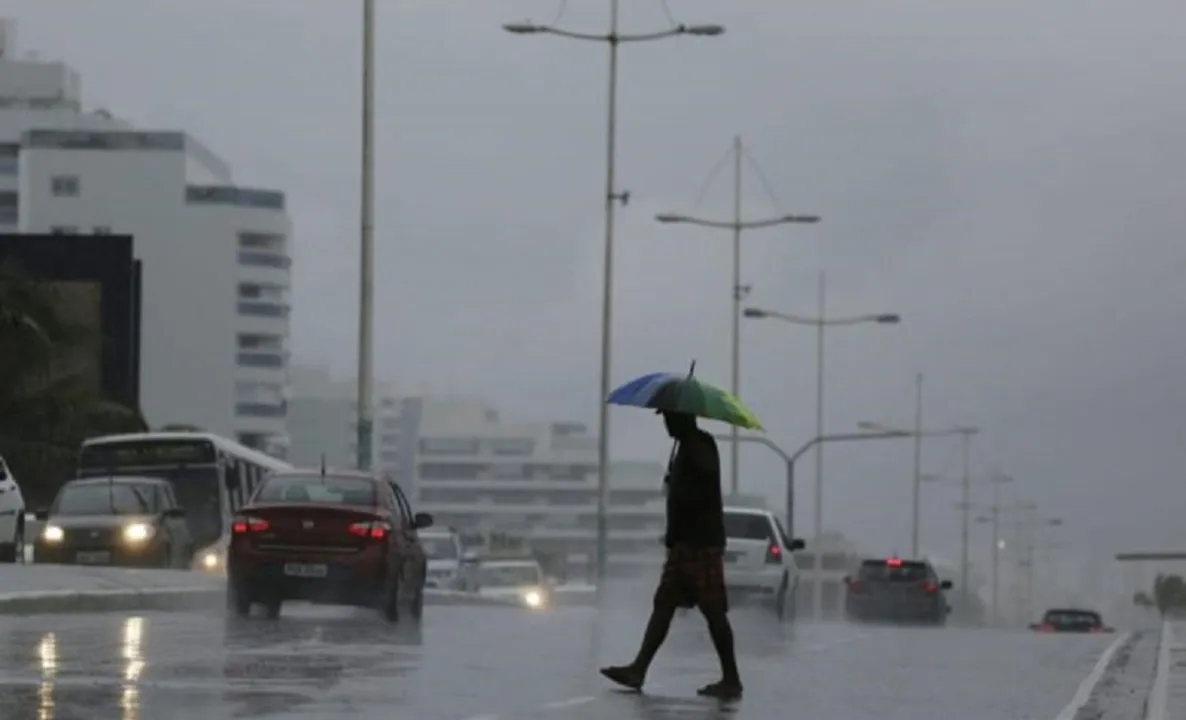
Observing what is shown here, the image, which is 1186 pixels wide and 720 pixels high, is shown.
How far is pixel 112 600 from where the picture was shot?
33.2 metres

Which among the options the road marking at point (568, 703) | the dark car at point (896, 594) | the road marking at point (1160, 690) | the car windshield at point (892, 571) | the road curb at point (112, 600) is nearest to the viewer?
the road marking at point (568, 703)

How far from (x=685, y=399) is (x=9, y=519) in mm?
28079

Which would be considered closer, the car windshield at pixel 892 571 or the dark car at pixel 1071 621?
the car windshield at pixel 892 571

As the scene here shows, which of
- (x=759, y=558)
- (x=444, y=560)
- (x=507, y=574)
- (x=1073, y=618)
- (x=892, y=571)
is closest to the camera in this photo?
(x=759, y=558)

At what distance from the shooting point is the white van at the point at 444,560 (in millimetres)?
77562

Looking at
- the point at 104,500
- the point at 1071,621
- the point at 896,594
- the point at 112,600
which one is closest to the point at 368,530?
the point at 112,600

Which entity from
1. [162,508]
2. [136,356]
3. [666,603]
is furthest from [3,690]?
[136,356]

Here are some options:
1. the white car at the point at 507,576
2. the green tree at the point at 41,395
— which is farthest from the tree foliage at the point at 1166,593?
the green tree at the point at 41,395

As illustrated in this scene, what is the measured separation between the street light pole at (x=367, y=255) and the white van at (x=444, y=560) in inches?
897

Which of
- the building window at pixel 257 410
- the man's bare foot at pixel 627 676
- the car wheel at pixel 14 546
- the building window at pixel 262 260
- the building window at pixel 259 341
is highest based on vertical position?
the building window at pixel 262 260

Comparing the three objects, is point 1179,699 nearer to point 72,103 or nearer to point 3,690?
point 3,690

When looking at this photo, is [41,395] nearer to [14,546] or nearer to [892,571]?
[892,571]

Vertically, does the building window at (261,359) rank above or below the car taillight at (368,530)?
above

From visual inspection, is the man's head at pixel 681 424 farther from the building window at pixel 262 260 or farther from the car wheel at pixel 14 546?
the building window at pixel 262 260
